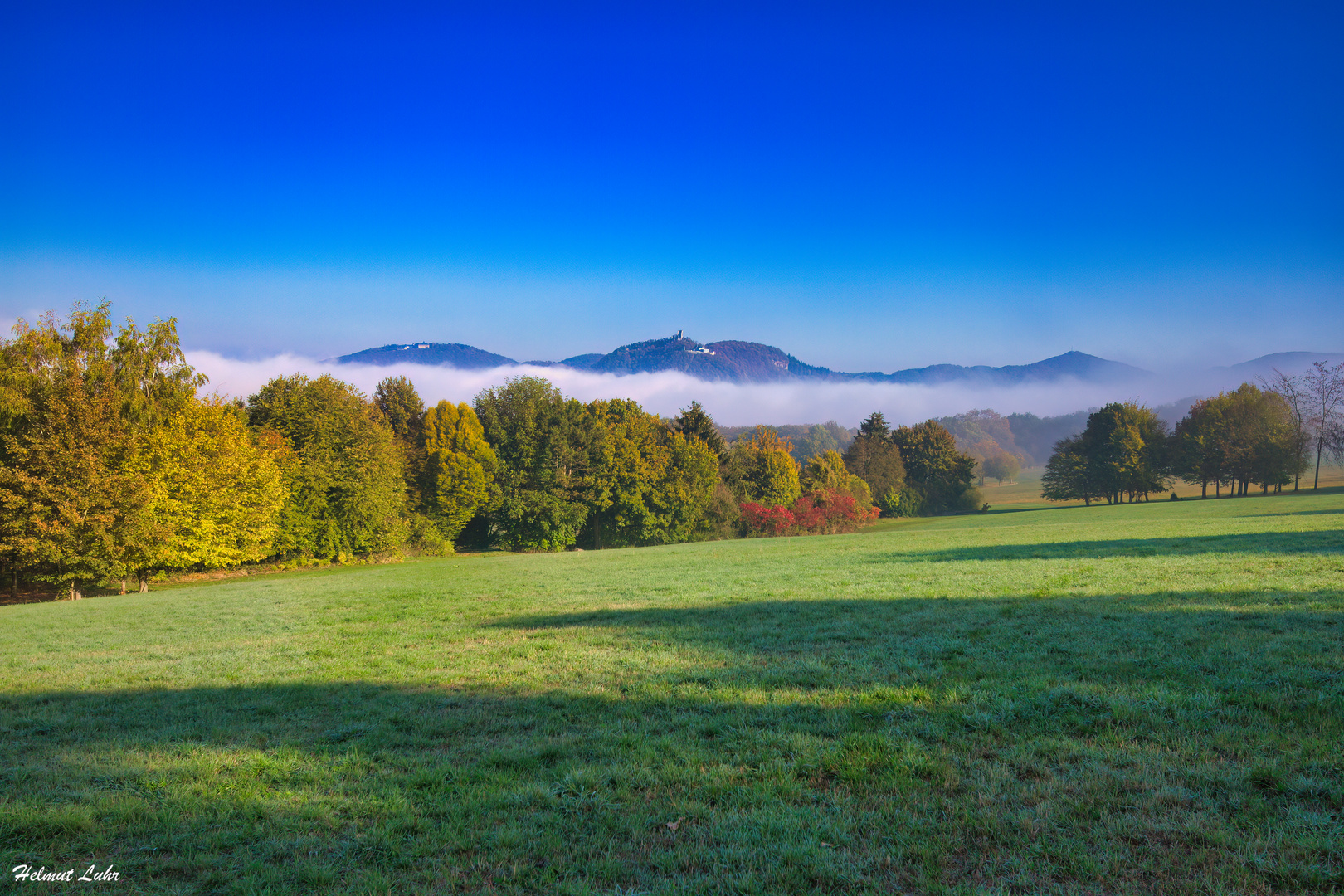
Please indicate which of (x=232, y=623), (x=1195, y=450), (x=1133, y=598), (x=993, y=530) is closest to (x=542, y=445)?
(x=993, y=530)

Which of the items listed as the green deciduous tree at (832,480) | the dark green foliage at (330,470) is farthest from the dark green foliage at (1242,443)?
the dark green foliage at (330,470)

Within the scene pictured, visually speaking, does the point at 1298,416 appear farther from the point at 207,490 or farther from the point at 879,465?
the point at 207,490

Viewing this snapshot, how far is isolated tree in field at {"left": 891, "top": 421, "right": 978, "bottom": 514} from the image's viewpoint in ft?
312

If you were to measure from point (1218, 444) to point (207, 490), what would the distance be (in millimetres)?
96363

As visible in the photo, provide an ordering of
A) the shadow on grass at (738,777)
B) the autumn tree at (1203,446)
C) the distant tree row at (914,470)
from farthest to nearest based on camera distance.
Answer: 1. the distant tree row at (914,470)
2. the autumn tree at (1203,446)
3. the shadow on grass at (738,777)

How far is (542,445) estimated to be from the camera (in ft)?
202

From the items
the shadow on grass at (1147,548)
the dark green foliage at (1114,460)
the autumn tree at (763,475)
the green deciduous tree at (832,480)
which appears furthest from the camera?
the dark green foliage at (1114,460)

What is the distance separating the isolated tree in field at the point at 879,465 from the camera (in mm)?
90812

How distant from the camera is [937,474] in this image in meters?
96.4

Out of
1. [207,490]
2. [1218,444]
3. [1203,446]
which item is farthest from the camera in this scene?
[1203,446]

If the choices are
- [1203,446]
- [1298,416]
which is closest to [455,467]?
[1203,446]

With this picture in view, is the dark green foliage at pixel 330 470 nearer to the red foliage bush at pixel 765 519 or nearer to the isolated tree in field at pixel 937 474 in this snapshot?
Result: the red foliage bush at pixel 765 519

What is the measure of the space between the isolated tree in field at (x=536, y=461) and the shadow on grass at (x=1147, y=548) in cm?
3825

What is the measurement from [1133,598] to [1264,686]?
599 cm
